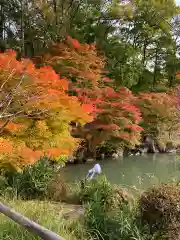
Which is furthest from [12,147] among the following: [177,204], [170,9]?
[170,9]

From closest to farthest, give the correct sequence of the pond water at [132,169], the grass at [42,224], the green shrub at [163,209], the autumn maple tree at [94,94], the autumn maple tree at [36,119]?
the grass at [42,224] < the green shrub at [163,209] < the autumn maple tree at [36,119] < the pond water at [132,169] < the autumn maple tree at [94,94]

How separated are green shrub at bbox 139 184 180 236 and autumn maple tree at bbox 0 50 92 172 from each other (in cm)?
278

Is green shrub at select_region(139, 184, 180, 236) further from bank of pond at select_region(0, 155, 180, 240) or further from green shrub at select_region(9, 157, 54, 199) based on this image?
green shrub at select_region(9, 157, 54, 199)

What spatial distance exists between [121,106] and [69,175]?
3183 millimetres

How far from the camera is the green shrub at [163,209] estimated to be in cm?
385

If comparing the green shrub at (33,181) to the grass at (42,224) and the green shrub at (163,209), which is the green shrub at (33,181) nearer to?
the grass at (42,224)

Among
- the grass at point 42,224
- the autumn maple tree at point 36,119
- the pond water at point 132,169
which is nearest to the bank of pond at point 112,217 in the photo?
the grass at point 42,224

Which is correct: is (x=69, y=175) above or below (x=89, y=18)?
below

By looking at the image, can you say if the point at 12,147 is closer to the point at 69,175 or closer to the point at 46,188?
the point at 46,188

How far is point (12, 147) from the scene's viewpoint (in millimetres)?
6379

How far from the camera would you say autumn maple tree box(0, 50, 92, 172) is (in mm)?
6332

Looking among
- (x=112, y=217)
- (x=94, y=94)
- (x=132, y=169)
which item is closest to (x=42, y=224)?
(x=112, y=217)

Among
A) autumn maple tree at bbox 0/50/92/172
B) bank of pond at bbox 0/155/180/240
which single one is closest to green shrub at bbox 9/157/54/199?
bank of pond at bbox 0/155/180/240

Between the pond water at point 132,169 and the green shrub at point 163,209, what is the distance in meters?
5.90
